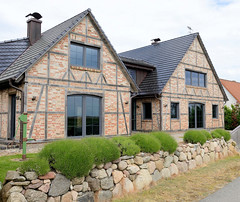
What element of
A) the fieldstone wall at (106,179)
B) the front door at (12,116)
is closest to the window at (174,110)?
the fieldstone wall at (106,179)

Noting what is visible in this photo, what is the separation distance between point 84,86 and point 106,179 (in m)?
6.38

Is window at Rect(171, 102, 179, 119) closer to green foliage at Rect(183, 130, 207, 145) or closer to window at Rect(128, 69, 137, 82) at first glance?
window at Rect(128, 69, 137, 82)

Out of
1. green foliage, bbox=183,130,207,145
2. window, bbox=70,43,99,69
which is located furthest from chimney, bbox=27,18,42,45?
green foliage, bbox=183,130,207,145

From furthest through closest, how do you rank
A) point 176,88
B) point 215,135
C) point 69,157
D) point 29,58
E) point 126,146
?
point 176,88, point 215,135, point 29,58, point 126,146, point 69,157

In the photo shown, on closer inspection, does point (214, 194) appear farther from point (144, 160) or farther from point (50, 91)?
point (50, 91)

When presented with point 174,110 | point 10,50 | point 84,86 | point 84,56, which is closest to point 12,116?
point 84,86

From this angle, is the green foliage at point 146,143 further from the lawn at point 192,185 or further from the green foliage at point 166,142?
the lawn at point 192,185

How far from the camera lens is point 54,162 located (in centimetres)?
456

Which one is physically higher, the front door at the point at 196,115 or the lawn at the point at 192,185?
the front door at the point at 196,115

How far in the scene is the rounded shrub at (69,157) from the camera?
453 cm

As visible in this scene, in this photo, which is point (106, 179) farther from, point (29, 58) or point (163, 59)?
point (163, 59)

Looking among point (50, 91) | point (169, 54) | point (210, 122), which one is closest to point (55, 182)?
point (50, 91)

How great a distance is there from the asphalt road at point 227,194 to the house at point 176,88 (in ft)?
28.0

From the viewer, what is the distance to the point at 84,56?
449 inches
